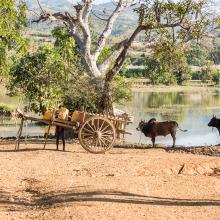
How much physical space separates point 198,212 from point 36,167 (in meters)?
5.44

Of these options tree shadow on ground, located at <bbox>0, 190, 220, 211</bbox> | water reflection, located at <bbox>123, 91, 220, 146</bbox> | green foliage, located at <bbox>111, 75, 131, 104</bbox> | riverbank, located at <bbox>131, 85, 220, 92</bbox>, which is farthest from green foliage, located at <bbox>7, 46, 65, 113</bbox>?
riverbank, located at <bbox>131, 85, 220, 92</bbox>

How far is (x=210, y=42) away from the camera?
2144cm

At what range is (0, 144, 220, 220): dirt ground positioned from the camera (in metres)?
9.08

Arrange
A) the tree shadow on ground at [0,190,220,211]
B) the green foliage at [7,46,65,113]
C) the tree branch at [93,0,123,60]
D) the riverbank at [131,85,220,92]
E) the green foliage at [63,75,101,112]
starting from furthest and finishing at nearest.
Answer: the riverbank at [131,85,220,92], the green foliage at [7,46,65,113], the tree branch at [93,0,123,60], the green foliage at [63,75,101,112], the tree shadow on ground at [0,190,220,211]

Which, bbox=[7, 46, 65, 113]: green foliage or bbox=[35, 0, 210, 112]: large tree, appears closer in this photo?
bbox=[35, 0, 210, 112]: large tree

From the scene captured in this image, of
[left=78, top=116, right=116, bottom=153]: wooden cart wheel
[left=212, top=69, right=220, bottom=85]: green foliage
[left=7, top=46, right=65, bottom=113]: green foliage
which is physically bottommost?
[left=78, top=116, right=116, bottom=153]: wooden cart wheel

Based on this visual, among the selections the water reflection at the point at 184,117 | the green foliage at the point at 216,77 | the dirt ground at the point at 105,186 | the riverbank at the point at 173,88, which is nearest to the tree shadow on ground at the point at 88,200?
the dirt ground at the point at 105,186

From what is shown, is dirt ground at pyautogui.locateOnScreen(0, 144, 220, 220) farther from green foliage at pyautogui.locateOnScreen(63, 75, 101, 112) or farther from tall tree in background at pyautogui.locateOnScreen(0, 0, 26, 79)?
green foliage at pyautogui.locateOnScreen(63, 75, 101, 112)

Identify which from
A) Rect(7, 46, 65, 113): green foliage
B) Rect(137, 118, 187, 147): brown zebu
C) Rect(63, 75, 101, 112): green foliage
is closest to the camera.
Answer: Rect(137, 118, 187, 147): brown zebu

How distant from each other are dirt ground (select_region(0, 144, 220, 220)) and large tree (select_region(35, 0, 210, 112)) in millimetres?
6651

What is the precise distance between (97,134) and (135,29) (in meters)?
7.61

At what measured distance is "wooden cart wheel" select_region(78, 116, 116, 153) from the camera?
1495 centimetres

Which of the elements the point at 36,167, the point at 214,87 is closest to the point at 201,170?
the point at 36,167

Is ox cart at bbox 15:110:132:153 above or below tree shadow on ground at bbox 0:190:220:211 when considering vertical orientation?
above
